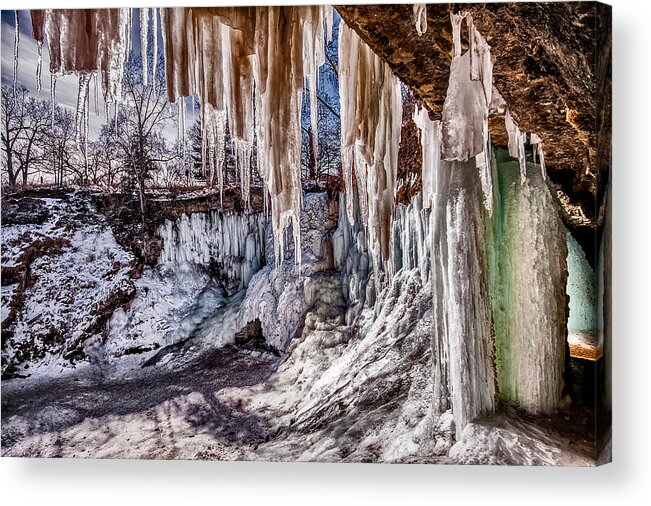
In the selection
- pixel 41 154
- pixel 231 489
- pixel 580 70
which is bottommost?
pixel 231 489

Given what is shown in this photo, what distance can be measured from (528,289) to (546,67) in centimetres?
89

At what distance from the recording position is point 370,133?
3.11 meters

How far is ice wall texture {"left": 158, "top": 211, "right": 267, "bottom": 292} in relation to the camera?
316 cm

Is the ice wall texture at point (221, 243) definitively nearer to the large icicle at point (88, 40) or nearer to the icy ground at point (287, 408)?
the icy ground at point (287, 408)

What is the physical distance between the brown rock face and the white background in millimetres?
137

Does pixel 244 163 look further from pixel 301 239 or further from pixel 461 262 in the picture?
pixel 461 262

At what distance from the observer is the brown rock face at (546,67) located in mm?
2875

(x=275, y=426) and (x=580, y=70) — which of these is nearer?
(x=580, y=70)

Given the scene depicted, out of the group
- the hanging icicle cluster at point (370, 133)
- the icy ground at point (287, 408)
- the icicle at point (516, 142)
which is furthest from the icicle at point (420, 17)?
the icy ground at point (287, 408)

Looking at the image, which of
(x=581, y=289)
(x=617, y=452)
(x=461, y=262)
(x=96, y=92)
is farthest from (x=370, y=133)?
(x=617, y=452)

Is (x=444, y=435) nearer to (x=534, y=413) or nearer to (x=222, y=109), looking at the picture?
(x=534, y=413)

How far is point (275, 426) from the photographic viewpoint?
3.15 metres

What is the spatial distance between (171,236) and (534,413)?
1.71 metres

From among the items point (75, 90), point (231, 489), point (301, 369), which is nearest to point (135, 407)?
point (231, 489)
